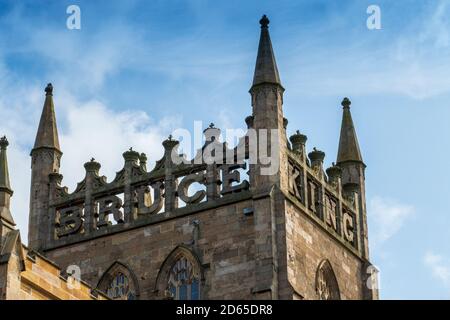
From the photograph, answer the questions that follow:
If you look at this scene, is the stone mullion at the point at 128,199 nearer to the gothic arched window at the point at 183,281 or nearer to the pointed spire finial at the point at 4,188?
the gothic arched window at the point at 183,281

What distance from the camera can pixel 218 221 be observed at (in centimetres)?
6103

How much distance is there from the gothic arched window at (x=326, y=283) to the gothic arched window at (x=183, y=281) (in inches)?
173

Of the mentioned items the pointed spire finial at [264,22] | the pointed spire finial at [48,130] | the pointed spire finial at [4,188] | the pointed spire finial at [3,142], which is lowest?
the pointed spire finial at [4,188]

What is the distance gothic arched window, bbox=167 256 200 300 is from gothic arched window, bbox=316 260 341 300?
4.38 meters

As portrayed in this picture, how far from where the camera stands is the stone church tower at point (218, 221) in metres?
60.0

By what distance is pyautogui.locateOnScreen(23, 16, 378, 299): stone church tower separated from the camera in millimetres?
60031

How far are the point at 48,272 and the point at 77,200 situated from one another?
18415 mm

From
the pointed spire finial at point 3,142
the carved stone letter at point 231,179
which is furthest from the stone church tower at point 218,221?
the pointed spire finial at point 3,142

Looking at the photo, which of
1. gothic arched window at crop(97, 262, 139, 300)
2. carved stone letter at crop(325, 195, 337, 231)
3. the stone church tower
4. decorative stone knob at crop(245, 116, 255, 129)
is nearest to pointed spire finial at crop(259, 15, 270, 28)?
the stone church tower

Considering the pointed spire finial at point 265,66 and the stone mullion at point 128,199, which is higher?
the pointed spire finial at point 265,66

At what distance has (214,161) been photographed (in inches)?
2440
